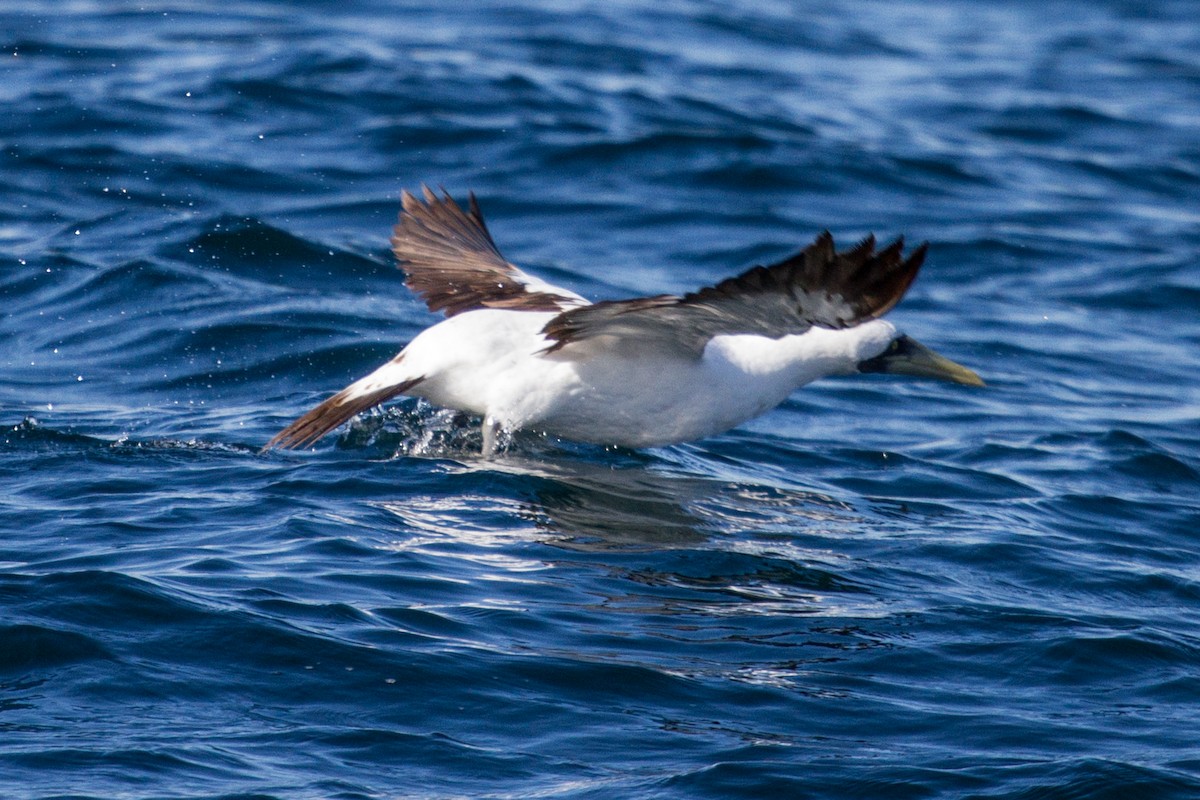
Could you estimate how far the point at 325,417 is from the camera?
782cm

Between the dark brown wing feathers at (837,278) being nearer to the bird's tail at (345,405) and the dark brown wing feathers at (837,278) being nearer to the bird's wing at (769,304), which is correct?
the bird's wing at (769,304)

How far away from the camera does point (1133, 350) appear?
40.2 ft

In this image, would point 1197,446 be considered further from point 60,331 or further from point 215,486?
point 60,331

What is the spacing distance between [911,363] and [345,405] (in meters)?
2.70

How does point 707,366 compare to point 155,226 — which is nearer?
point 707,366

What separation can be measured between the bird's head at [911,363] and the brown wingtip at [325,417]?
2.25m

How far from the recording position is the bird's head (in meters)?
8.27

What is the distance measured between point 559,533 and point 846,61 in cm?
1363

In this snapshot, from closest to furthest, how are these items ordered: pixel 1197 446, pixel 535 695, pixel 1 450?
pixel 535 695 → pixel 1 450 → pixel 1197 446

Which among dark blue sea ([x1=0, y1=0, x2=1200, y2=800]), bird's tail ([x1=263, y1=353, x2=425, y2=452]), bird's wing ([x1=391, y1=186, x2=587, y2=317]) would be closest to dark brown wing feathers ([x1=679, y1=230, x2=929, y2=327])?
dark blue sea ([x1=0, y1=0, x2=1200, y2=800])

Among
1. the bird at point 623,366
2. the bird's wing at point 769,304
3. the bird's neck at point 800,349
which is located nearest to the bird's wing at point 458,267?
the bird at point 623,366

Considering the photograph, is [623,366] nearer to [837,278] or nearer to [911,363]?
[837,278]

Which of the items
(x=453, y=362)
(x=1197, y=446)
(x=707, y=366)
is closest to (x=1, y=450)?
(x=453, y=362)

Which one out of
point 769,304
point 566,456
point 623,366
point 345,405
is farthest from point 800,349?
point 345,405
